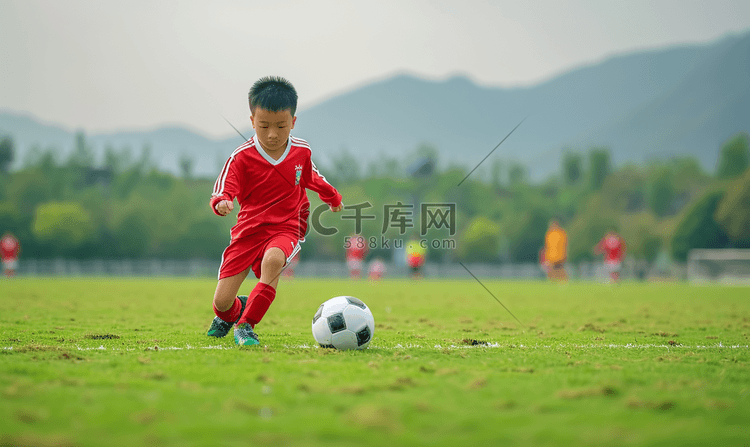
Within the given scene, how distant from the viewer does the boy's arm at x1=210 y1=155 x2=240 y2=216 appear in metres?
5.30

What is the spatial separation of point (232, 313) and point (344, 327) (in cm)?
128

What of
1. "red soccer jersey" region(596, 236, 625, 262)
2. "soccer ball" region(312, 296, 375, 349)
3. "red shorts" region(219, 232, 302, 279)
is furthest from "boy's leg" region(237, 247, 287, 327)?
"red soccer jersey" region(596, 236, 625, 262)

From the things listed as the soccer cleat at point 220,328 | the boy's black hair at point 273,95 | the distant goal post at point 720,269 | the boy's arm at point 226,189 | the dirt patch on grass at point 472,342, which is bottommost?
the distant goal post at point 720,269

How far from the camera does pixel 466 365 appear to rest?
444cm

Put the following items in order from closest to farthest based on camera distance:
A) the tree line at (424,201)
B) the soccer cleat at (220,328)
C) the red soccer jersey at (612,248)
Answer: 1. the soccer cleat at (220,328)
2. the red soccer jersey at (612,248)
3. the tree line at (424,201)

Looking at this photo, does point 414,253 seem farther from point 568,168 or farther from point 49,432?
point 568,168

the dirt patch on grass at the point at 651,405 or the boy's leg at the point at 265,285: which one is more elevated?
the boy's leg at the point at 265,285

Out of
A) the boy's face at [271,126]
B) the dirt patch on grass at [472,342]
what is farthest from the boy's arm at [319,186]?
the dirt patch on grass at [472,342]

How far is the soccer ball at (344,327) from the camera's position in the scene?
5.30m

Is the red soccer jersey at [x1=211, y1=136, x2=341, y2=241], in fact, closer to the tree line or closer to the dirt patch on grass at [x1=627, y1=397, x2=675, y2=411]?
the dirt patch on grass at [x1=627, y1=397, x2=675, y2=411]

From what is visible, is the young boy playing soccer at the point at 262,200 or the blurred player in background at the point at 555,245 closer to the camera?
the young boy playing soccer at the point at 262,200

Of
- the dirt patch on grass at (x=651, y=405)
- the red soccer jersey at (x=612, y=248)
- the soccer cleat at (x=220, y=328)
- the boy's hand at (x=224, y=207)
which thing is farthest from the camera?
the red soccer jersey at (x=612, y=248)

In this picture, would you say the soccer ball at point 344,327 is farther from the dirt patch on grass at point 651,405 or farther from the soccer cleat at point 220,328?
the dirt patch on grass at point 651,405

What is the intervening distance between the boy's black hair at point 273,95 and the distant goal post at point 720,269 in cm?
2976
